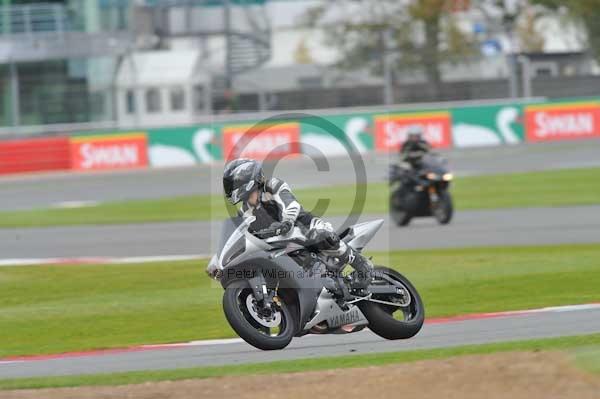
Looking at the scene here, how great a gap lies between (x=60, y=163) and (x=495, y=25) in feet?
79.7

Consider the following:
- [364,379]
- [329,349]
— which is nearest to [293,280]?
[329,349]

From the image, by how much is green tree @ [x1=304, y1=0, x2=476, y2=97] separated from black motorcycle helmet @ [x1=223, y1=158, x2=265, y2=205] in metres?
39.2

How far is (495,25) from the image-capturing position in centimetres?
5434

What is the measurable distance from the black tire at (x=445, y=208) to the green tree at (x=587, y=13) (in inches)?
803

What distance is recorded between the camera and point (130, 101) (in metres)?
46.5

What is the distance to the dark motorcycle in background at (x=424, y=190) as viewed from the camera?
21.2 m

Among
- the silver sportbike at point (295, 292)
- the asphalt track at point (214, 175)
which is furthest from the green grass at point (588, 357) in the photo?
the asphalt track at point (214, 175)

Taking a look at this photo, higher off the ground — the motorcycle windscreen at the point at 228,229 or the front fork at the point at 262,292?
the motorcycle windscreen at the point at 228,229

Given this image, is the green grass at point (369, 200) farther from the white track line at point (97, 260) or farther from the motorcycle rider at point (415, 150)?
the white track line at point (97, 260)

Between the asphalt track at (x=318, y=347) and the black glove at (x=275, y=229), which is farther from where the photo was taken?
the asphalt track at (x=318, y=347)

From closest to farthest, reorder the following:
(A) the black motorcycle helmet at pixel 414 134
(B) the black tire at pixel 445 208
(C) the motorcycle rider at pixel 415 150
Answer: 1. (A) the black motorcycle helmet at pixel 414 134
2. (C) the motorcycle rider at pixel 415 150
3. (B) the black tire at pixel 445 208

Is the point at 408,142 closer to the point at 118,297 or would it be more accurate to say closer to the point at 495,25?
the point at 118,297

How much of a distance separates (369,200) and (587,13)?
63.0 feet

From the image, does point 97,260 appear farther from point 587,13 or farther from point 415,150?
point 587,13
